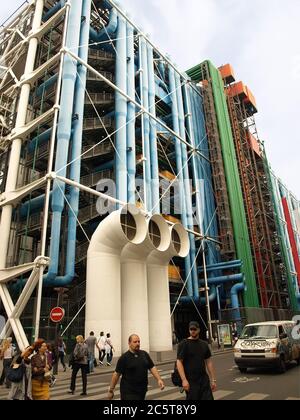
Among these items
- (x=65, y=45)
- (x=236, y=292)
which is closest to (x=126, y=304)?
(x=236, y=292)

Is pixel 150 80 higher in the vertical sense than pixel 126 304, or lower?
higher

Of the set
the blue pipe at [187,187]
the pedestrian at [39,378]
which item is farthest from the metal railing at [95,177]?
the pedestrian at [39,378]

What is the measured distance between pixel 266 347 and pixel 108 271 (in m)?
9.24

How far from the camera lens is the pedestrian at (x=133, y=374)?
4.70 m

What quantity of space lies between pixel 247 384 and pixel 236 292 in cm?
2135

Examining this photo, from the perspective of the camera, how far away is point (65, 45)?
24281 mm

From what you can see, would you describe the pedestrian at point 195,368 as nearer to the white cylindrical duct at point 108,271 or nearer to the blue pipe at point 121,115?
the white cylindrical duct at point 108,271

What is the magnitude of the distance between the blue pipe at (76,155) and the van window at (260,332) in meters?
10.9

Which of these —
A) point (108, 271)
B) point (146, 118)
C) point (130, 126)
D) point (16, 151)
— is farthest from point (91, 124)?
point (108, 271)

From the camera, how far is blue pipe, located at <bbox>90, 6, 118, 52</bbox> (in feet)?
96.2

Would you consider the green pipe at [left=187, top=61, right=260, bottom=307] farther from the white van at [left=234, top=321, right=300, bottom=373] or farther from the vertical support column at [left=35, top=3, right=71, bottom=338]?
the vertical support column at [left=35, top=3, right=71, bottom=338]

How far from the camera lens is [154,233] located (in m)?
22.3

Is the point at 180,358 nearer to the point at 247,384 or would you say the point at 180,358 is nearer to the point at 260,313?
the point at 247,384

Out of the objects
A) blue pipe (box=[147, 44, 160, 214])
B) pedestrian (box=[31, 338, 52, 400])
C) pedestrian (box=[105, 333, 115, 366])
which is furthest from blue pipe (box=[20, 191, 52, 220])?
pedestrian (box=[31, 338, 52, 400])
